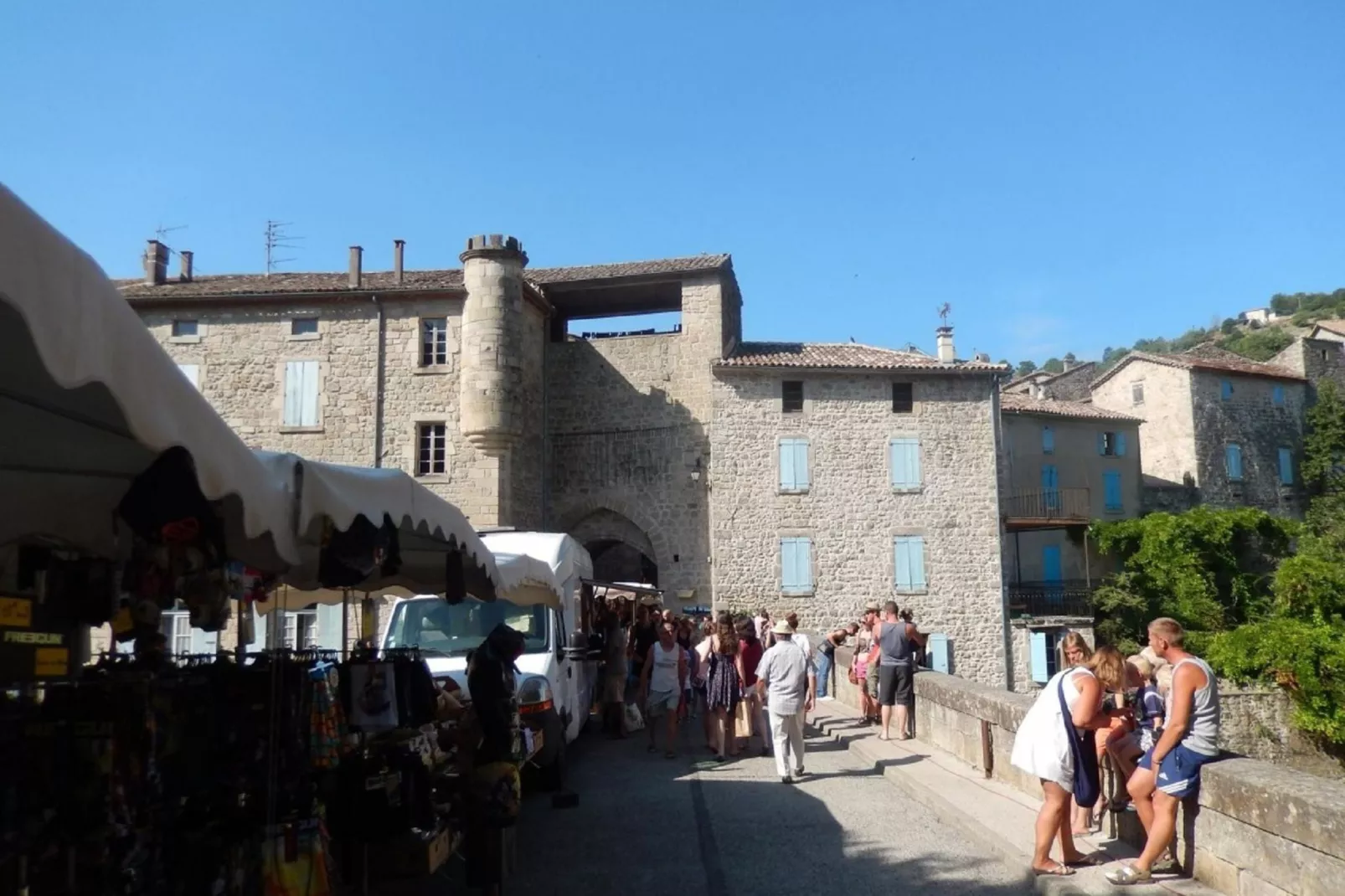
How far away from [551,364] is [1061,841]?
2717cm

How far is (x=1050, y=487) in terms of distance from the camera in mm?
38531

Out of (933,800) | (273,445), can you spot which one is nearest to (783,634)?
(933,800)

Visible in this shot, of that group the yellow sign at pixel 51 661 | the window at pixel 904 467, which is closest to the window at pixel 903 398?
the window at pixel 904 467

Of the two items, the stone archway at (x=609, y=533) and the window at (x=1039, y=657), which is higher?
the stone archway at (x=609, y=533)

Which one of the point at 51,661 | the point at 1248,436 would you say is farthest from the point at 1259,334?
the point at 51,661

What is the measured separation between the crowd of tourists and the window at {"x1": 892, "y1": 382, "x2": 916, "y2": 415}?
24.9m

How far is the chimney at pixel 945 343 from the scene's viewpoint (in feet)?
106

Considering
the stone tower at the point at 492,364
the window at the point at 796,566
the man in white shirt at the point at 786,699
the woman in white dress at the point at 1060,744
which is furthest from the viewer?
the window at the point at 796,566

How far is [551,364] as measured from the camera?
3225 cm

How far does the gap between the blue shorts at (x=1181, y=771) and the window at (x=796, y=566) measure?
80.6ft

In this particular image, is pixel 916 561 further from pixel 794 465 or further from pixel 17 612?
pixel 17 612

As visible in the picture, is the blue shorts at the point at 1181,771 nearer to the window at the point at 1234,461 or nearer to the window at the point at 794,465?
the window at the point at 794,465

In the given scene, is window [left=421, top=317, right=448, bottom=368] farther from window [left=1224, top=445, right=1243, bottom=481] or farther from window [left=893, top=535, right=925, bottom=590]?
window [left=1224, top=445, right=1243, bottom=481]

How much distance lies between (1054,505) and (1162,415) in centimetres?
977
